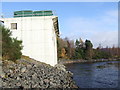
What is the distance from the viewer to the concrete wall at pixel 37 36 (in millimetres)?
27688

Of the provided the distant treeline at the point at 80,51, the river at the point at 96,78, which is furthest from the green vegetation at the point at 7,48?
the distant treeline at the point at 80,51

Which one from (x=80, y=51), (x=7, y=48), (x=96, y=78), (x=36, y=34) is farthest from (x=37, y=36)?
(x=80, y=51)

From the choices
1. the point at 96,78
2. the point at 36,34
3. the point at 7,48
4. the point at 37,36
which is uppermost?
the point at 36,34

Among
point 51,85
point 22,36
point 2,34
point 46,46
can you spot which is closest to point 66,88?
point 51,85

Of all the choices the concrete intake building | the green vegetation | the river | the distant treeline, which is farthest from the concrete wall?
the distant treeline

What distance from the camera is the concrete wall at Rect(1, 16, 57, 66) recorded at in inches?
1090

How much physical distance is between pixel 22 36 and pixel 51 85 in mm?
15964

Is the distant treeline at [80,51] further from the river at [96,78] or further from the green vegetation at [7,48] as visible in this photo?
the green vegetation at [7,48]

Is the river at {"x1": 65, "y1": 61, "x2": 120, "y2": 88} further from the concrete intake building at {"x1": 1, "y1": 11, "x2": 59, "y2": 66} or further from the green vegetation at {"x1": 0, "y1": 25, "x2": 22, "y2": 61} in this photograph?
the green vegetation at {"x1": 0, "y1": 25, "x2": 22, "y2": 61}

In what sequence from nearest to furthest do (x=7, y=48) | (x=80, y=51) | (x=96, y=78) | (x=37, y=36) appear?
(x=7, y=48) → (x=96, y=78) → (x=37, y=36) → (x=80, y=51)

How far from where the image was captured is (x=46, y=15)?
2950cm

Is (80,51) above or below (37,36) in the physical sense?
below

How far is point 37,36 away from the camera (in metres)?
27.9

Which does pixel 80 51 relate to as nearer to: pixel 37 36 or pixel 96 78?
pixel 37 36
